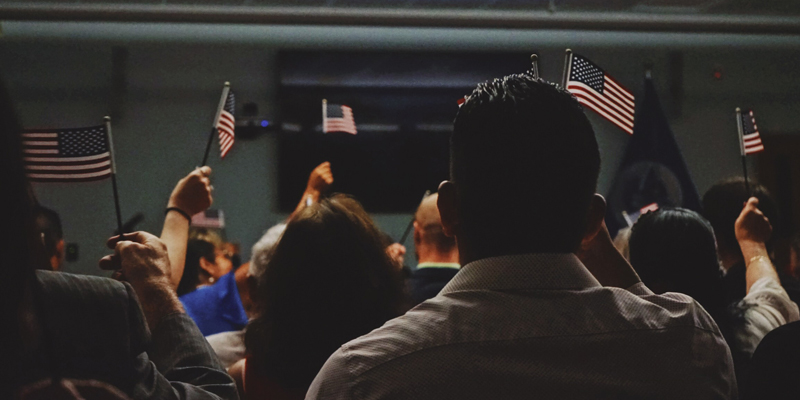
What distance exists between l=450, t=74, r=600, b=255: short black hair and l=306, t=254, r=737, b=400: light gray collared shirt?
0.04 metres

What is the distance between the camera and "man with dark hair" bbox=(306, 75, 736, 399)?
0.91 m

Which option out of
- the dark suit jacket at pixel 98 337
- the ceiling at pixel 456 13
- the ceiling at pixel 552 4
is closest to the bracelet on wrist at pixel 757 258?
the dark suit jacket at pixel 98 337

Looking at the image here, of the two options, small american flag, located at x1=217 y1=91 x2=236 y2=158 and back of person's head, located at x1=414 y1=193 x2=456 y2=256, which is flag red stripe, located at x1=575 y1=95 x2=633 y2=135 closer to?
back of person's head, located at x1=414 y1=193 x2=456 y2=256

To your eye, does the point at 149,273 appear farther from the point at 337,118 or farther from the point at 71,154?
the point at 337,118

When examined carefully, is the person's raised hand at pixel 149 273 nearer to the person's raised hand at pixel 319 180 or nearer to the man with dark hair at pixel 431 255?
the man with dark hair at pixel 431 255

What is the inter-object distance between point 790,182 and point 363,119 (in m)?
4.42

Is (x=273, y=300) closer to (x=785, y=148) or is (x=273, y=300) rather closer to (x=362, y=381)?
(x=362, y=381)

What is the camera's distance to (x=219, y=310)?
8.75 feet

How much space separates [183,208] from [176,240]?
0.10 metres

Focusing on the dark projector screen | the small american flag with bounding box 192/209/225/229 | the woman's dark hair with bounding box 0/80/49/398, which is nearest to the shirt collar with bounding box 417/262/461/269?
the woman's dark hair with bounding box 0/80/49/398

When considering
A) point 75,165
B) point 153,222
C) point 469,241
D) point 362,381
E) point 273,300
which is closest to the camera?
point 362,381

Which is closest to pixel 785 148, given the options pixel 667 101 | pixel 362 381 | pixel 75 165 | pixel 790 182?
pixel 790 182

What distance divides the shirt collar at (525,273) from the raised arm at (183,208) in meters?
0.91

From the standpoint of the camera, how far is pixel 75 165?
2.37 m
